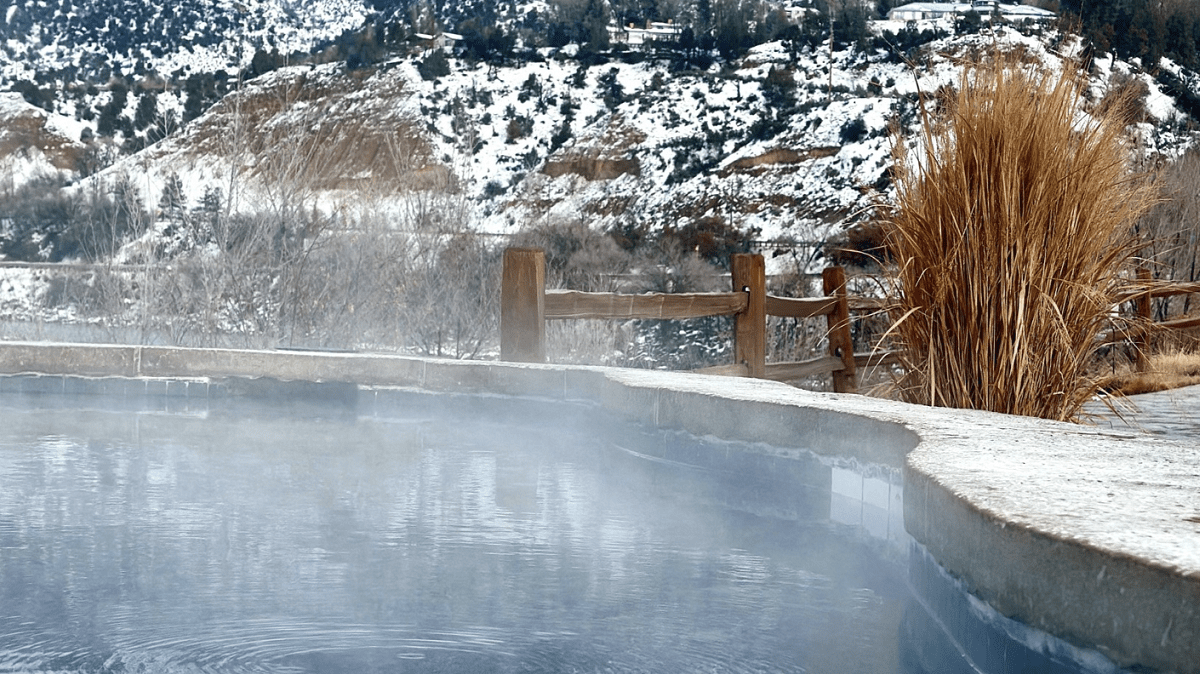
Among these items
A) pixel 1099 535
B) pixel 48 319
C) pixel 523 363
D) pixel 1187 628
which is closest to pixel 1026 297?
pixel 1099 535

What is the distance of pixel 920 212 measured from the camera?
3.02m

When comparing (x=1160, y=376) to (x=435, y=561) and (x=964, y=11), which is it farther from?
(x=964, y=11)

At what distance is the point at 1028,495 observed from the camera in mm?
1609

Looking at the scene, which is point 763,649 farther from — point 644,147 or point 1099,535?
point 644,147

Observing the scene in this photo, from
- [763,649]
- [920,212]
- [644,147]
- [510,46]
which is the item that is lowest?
[763,649]

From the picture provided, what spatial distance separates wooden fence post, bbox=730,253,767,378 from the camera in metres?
5.04

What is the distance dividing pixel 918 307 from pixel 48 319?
7.78 meters

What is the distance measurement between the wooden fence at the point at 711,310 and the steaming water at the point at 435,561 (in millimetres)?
631

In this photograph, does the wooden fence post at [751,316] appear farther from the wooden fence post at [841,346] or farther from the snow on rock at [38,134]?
the snow on rock at [38,134]

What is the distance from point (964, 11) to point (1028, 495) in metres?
55.8

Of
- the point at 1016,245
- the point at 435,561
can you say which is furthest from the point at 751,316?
the point at 435,561

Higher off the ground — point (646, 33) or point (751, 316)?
point (646, 33)

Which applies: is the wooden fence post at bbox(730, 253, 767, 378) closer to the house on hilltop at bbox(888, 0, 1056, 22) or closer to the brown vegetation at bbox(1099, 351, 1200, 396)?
the brown vegetation at bbox(1099, 351, 1200, 396)

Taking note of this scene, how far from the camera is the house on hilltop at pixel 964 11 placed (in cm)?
4916
